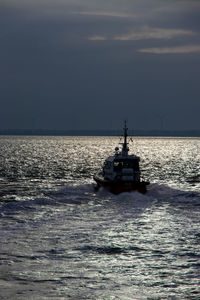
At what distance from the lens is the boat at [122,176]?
47156 mm

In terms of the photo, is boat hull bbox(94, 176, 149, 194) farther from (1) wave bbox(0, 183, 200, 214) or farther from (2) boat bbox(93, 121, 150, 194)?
(1) wave bbox(0, 183, 200, 214)

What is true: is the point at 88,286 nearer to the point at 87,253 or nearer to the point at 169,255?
the point at 87,253

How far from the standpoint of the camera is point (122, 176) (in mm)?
48500

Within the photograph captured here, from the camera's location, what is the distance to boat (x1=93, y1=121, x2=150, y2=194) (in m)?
47.2

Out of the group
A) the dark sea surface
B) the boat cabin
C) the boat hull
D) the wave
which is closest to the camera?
the dark sea surface

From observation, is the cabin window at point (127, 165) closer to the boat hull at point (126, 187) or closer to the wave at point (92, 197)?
the boat hull at point (126, 187)

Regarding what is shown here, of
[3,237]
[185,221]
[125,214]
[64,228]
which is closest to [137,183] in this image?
[125,214]

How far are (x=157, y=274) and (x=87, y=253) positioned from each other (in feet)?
15.3

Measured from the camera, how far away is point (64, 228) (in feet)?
95.5

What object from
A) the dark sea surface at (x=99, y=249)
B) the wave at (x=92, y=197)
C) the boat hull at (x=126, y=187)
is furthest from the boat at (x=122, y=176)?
the dark sea surface at (x=99, y=249)

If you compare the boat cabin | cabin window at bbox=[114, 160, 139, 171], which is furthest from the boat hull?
cabin window at bbox=[114, 160, 139, 171]

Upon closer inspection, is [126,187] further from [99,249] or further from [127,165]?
[99,249]

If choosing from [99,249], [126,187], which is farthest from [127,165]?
[99,249]

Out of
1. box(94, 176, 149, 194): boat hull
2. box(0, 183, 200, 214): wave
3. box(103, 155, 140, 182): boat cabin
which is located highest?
box(103, 155, 140, 182): boat cabin
